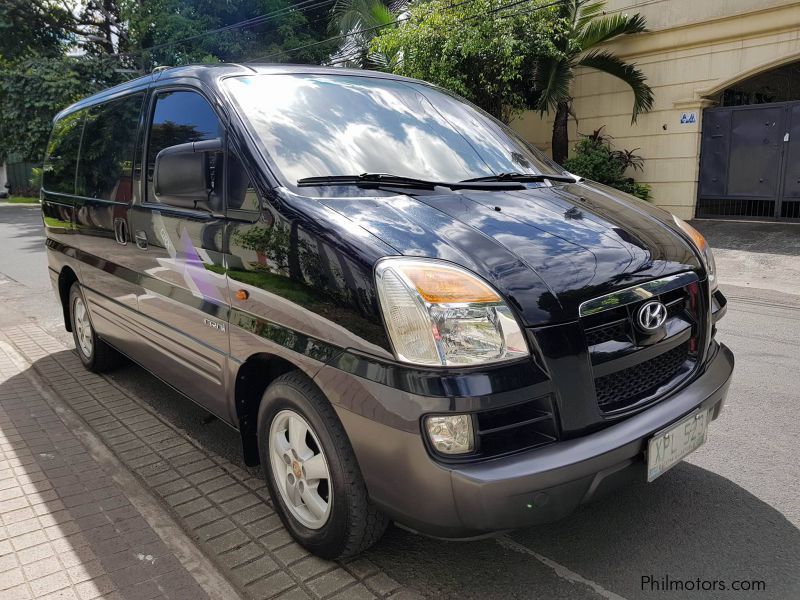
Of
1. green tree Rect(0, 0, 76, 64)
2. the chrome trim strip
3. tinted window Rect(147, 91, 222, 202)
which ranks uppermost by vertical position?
green tree Rect(0, 0, 76, 64)

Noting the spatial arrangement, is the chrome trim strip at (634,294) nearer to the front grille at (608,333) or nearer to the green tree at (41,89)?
the front grille at (608,333)

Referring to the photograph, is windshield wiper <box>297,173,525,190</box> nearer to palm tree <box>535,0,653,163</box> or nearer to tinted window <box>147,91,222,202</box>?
tinted window <box>147,91,222,202</box>

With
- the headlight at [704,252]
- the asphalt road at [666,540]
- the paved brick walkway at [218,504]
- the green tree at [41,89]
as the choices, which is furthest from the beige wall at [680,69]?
the green tree at [41,89]

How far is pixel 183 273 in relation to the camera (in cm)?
315

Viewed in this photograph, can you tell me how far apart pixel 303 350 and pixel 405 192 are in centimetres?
77

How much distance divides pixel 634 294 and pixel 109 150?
3.43 meters

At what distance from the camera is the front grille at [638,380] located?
7.39ft

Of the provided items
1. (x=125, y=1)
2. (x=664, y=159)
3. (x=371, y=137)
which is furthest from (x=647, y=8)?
(x=125, y=1)

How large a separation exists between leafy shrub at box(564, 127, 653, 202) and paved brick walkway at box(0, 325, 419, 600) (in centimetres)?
1132

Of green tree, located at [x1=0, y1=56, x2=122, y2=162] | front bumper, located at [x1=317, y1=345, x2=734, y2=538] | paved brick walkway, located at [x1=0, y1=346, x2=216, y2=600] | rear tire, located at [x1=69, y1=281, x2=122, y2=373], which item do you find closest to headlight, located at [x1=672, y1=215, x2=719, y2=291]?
front bumper, located at [x1=317, y1=345, x2=734, y2=538]

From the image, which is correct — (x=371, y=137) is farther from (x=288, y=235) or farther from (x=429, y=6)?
(x=429, y=6)

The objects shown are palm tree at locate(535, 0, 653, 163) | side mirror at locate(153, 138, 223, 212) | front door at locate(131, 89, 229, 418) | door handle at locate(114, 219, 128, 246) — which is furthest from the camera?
palm tree at locate(535, 0, 653, 163)

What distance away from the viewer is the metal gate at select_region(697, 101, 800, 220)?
472 inches

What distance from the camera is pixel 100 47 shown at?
88.6ft
